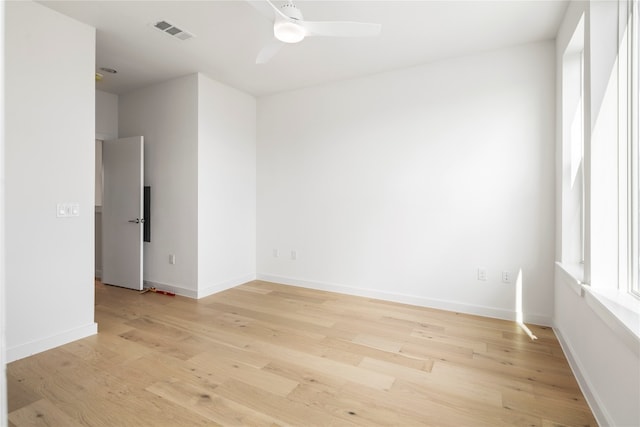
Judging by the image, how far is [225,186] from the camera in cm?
418

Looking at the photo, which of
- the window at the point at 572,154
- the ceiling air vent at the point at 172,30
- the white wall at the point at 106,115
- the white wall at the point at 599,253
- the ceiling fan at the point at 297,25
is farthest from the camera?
the white wall at the point at 106,115

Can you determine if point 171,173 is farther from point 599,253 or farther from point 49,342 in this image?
point 599,253

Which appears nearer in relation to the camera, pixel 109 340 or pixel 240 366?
pixel 240 366

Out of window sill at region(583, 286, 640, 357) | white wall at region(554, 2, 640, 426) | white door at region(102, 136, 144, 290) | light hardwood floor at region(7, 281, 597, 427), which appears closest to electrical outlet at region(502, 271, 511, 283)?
light hardwood floor at region(7, 281, 597, 427)

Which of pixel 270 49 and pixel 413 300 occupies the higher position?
pixel 270 49

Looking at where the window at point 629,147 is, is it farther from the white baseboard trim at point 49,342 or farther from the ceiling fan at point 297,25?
the white baseboard trim at point 49,342

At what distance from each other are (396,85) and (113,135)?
3.83 m

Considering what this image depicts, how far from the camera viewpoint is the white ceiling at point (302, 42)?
2481mm

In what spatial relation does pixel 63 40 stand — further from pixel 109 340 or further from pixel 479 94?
pixel 479 94

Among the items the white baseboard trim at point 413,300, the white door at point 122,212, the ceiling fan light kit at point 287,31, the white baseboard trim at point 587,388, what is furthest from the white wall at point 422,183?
the ceiling fan light kit at point 287,31

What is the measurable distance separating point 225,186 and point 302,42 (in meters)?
2.00

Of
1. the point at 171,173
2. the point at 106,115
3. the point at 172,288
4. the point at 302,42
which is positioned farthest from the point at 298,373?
the point at 106,115

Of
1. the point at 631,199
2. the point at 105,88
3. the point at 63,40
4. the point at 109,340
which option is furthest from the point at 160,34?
the point at 631,199

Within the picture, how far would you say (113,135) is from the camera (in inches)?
177
